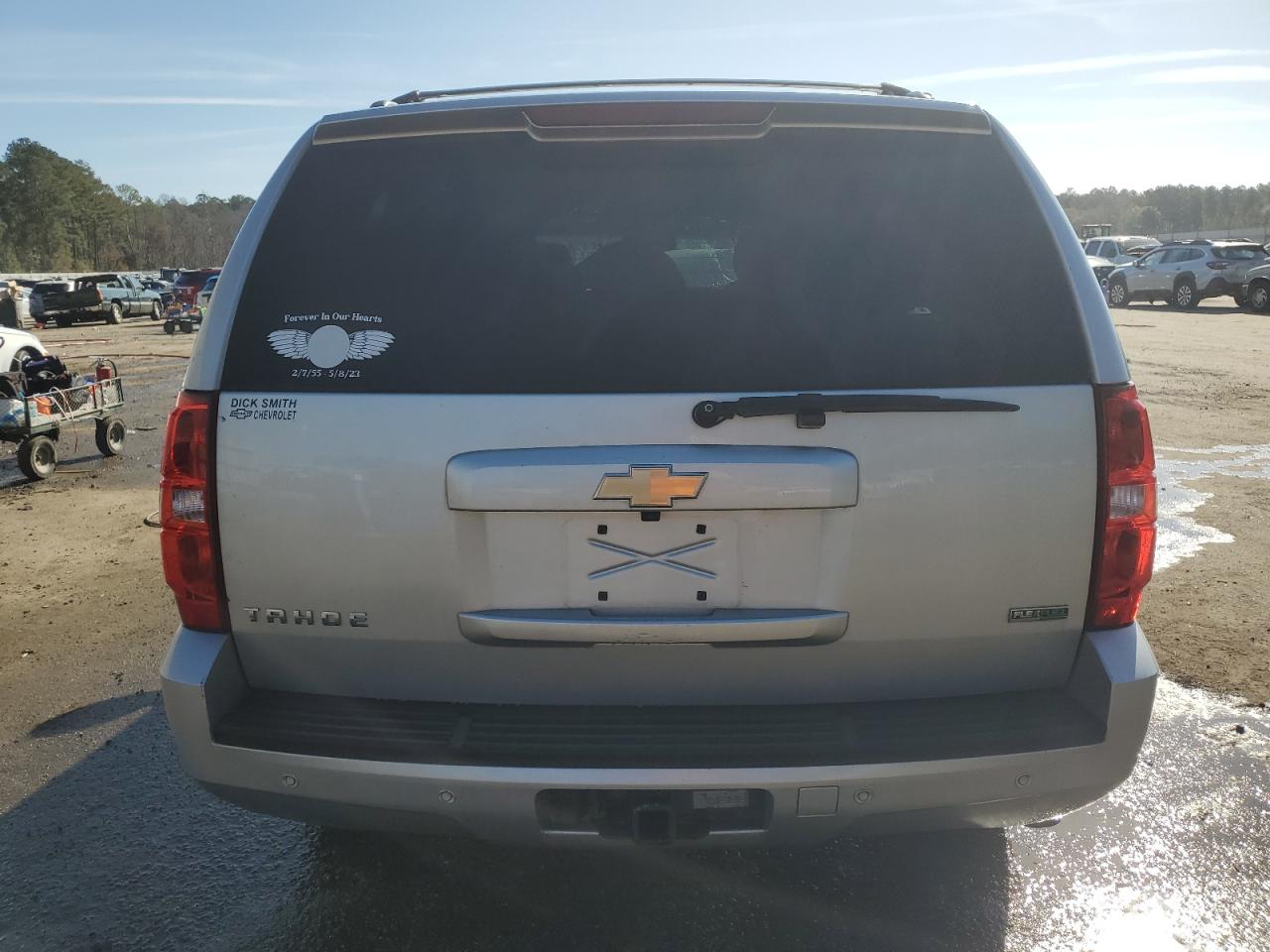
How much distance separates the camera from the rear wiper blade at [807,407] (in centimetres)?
230

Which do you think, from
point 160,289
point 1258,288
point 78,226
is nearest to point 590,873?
point 1258,288

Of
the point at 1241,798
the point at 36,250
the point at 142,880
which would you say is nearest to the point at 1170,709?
the point at 1241,798

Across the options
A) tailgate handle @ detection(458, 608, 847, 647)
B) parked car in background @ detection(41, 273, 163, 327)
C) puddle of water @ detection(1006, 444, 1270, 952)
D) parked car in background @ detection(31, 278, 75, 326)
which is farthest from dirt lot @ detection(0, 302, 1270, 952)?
parked car in background @ detection(31, 278, 75, 326)

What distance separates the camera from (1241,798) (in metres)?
3.57

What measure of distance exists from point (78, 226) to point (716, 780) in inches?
4969

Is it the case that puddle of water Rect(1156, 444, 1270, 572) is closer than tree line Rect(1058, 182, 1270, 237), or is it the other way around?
puddle of water Rect(1156, 444, 1270, 572)

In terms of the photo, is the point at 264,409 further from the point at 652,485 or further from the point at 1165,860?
the point at 1165,860

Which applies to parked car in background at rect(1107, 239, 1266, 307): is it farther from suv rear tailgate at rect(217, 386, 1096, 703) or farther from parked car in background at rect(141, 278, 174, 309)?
parked car in background at rect(141, 278, 174, 309)

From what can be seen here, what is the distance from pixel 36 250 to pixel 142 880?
4721 inches

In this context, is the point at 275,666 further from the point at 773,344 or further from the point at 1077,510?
the point at 1077,510

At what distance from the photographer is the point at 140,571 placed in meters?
6.56

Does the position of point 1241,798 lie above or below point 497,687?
below

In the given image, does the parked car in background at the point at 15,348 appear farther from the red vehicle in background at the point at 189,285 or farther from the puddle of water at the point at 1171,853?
the red vehicle in background at the point at 189,285

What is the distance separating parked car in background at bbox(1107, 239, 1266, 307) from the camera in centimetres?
3088
